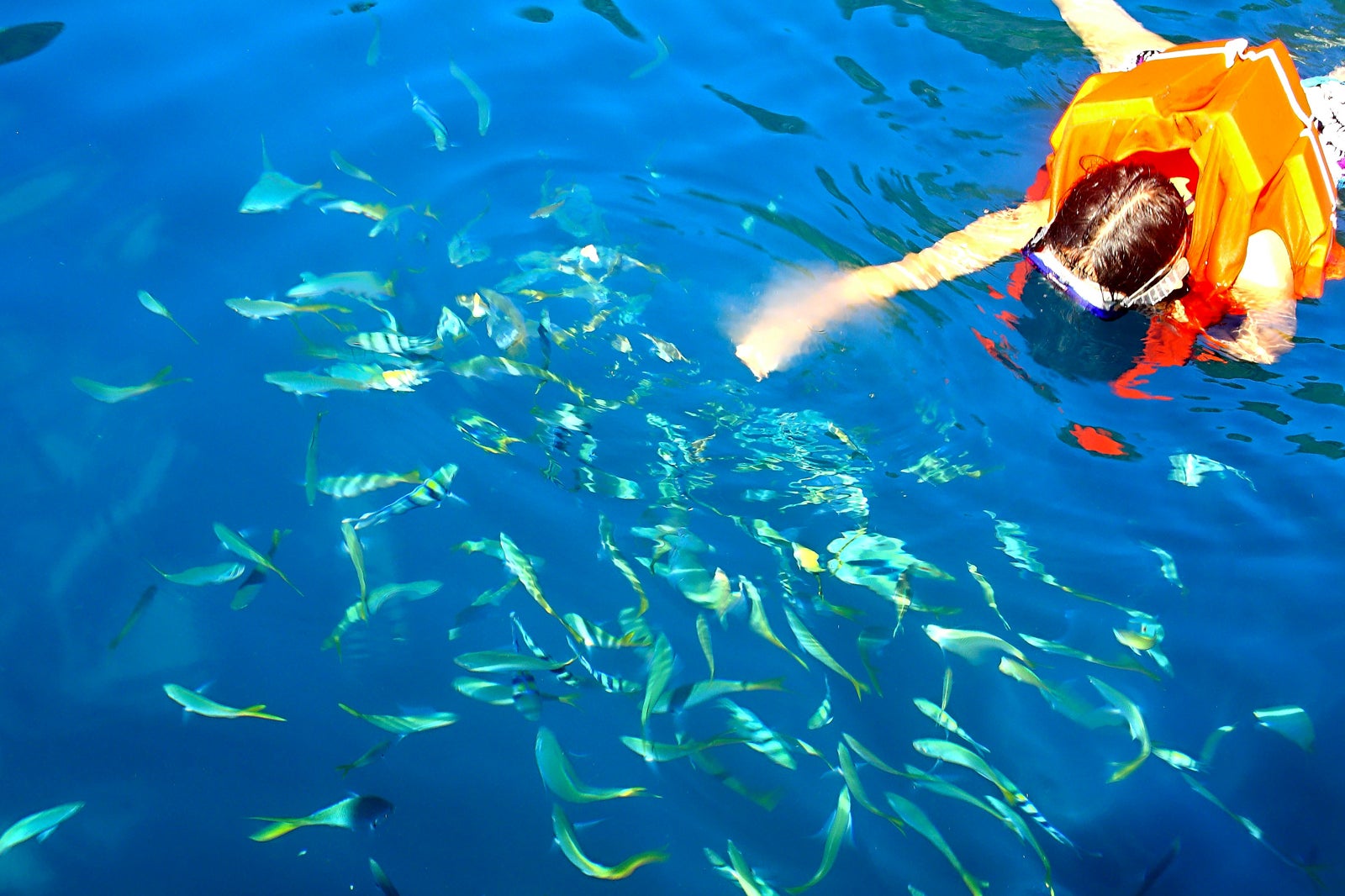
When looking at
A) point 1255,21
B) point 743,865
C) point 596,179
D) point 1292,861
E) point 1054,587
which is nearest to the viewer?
point 743,865

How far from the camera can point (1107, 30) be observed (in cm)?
427

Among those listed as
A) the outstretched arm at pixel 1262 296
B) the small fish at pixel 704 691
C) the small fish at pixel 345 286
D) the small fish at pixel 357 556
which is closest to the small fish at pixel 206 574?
the small fish at pixel 357 556

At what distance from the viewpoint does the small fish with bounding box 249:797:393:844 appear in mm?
1854

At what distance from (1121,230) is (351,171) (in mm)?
2482

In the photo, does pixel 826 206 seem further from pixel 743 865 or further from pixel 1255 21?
pixel 1255 21

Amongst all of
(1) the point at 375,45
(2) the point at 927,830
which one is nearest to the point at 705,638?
(2) the point at 927,830

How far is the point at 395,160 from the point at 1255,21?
410 cm

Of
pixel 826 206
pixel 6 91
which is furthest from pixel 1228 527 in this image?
pixel 6 91

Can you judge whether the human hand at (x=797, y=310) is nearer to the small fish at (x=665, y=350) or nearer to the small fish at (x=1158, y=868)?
the small fish at (x=665, y=350)

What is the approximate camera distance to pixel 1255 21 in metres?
4.53

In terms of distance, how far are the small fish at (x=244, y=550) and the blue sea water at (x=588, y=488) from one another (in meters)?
0.03

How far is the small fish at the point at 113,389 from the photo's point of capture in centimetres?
249

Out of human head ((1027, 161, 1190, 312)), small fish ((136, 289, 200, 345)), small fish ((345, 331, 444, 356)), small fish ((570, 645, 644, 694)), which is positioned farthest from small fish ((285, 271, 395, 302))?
human head ((1027, 161, 1190, 312))

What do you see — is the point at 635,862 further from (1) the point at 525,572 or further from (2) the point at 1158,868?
(2) the point at 1158,868
